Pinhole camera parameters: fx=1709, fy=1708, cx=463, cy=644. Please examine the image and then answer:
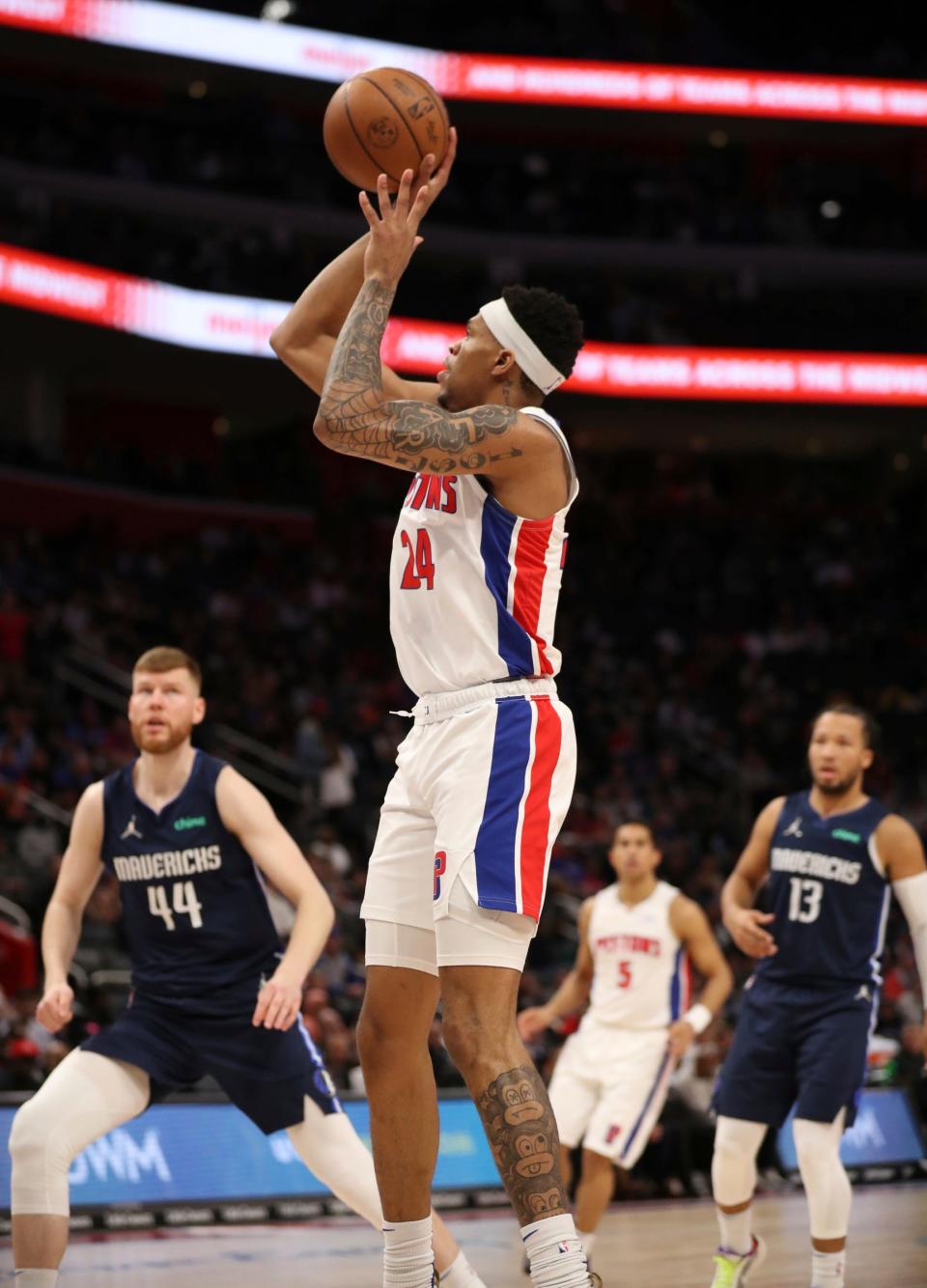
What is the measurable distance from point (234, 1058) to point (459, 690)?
1.66 m

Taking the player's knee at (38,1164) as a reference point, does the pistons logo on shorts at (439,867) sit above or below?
above

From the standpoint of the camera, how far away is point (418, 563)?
4.20m

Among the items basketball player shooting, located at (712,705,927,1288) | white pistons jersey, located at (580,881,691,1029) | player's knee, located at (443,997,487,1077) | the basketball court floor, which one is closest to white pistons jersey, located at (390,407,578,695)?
player's knee, located at (443,997,487,1077)

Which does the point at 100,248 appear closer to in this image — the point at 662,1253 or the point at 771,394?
the point at 771,394

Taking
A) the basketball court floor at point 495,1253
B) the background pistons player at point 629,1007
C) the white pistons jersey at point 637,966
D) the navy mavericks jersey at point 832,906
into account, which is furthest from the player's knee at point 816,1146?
the white pistons jersey at point 637,966

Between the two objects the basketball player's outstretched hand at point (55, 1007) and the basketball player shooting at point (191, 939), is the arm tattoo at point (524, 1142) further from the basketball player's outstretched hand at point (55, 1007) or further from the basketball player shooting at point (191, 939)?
the basketball player's outstretched hand at point (55, 1007)

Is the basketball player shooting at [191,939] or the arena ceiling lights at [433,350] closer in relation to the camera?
the basketball player shooting at [191,939]

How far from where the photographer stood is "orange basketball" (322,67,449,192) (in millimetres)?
4500

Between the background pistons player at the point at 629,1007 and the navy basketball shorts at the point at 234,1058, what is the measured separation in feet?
9.59

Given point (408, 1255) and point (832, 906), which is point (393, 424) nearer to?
point (408, 1255)

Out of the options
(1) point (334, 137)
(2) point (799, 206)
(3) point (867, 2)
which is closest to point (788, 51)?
(3) point (867, 2)

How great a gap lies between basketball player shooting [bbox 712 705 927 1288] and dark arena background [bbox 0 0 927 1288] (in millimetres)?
3935

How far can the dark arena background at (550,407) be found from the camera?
14.4 meters

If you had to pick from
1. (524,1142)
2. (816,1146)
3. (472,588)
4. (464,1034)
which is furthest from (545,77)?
(524,1142)
